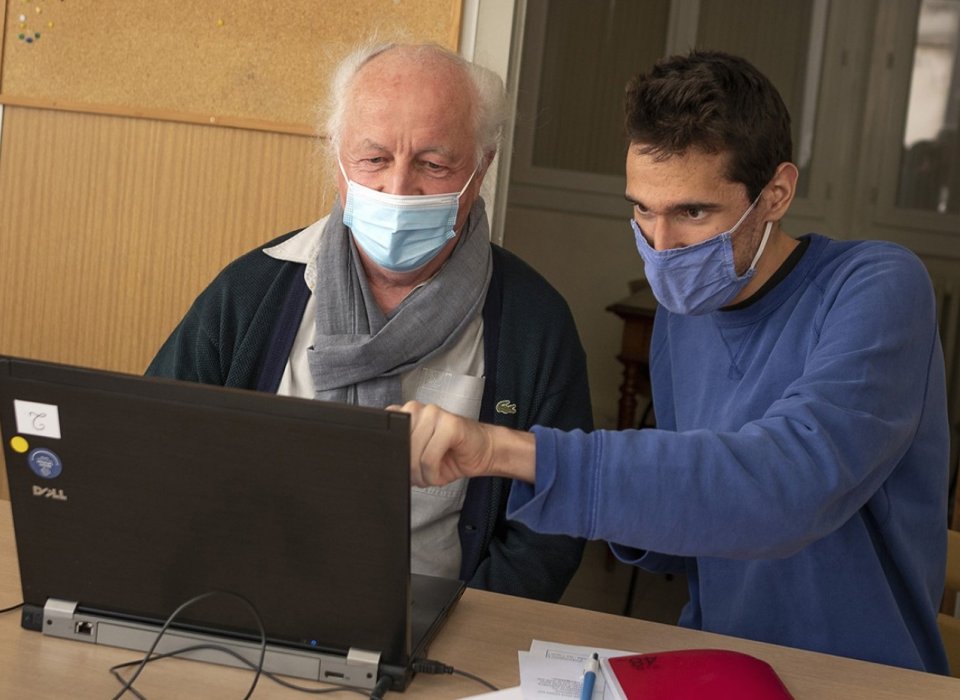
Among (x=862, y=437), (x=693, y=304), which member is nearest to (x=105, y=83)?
(x=693, y=304)

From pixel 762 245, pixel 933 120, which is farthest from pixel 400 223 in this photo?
pixel 933 120

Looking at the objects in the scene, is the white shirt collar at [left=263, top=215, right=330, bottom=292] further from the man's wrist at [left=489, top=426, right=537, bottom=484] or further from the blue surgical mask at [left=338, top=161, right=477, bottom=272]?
the man's wrist at [left=489, top=426, right=537, bottom=484]

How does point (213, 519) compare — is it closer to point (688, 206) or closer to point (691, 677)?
point (691, 677)

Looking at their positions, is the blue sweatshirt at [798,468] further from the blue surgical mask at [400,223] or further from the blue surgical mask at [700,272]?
the blue surgical mask at [400,223]

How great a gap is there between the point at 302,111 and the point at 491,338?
80cm

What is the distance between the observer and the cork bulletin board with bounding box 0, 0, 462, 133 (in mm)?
2305

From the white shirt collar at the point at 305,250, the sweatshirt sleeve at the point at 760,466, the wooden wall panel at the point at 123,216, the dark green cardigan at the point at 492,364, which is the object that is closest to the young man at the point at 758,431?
the sweatshirt sleeve at the point at 760,466

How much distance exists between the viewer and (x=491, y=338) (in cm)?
184

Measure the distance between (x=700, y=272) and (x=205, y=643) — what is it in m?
0.79

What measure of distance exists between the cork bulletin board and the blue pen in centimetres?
145

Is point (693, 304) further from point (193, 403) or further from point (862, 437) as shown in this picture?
point (193, 403)

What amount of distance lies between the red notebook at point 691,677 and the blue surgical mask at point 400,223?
2.69ft

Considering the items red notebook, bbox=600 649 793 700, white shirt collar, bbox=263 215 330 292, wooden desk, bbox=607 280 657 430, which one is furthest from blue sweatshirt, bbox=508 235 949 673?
wooden desk, bbox=607 280 657 430

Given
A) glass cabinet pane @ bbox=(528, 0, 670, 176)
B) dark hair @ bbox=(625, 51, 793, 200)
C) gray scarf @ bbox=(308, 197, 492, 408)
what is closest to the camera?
dark hair @ bbox=(625, 51, 793, 200)
